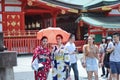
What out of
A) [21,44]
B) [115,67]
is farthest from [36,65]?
[21,44]

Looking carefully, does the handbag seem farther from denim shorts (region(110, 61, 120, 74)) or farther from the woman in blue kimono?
denim shorts (region(110, 61, 120, 74))

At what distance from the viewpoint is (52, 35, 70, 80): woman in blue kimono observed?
25.6ft

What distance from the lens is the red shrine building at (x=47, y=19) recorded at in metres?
22.6

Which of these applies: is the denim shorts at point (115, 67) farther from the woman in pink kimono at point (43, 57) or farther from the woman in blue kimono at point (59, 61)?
the woman in pink kimono at point (43, 57)

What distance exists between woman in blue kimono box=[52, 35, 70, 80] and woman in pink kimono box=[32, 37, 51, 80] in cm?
29

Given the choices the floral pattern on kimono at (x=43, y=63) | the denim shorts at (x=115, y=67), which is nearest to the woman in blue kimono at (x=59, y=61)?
the floral pattern on kimono at (x=43, y=63)

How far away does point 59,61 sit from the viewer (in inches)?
310

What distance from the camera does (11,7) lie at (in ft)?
77.5

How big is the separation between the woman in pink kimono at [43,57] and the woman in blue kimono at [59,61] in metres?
0.29

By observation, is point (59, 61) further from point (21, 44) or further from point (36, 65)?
point (21, 44)

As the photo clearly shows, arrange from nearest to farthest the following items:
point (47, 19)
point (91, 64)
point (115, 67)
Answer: point (91, 64), point (115, 67), point (47, 19)

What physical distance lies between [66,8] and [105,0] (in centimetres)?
377

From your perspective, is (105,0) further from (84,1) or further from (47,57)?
(47,57)

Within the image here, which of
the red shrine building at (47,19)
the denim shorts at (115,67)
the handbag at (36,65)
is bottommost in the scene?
the denim shorts at (115,67)
